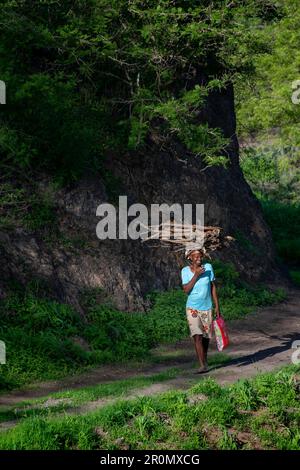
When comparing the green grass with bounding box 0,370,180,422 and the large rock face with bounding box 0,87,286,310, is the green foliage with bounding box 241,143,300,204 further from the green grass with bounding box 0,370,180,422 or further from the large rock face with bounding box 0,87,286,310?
the green grass with bounding box 0,370,180,422

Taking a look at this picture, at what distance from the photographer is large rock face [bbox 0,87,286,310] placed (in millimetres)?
15148

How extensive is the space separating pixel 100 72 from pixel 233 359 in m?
7.13

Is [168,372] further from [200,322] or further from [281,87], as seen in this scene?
[281,87]

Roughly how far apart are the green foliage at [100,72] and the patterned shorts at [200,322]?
463cm

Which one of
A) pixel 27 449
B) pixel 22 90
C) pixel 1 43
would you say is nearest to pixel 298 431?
pixel 27 449

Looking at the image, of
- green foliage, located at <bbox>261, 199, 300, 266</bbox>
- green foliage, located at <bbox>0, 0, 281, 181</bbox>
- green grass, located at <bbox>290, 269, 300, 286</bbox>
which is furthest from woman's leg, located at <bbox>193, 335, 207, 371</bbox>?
green foliage, located at <bbox>261, 199, 300, 266</bbox>

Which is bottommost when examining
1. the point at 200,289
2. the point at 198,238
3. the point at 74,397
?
the point at 74,397

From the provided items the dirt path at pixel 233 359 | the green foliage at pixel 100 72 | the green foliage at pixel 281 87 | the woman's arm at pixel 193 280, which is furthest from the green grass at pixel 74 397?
the green foliage at pixel 281 87

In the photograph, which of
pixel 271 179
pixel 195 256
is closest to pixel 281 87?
pixel 271 179

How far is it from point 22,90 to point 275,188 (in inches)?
1135

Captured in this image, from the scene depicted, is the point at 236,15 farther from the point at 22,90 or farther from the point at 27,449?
the point at 27,449

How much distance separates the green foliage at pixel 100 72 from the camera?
15.7 m

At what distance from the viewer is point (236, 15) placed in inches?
762

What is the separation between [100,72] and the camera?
1802 centimetres
